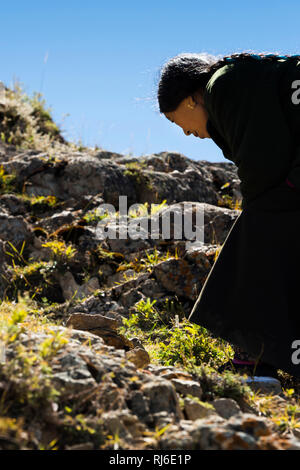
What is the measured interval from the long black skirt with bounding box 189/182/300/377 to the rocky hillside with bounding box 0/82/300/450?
0.90 feet

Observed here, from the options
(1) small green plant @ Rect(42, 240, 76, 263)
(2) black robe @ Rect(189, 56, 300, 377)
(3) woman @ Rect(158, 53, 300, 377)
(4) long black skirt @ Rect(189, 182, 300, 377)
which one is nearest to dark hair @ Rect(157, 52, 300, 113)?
(3) woman @ Rect(158, 53, 300, 377)

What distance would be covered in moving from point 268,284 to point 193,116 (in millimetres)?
1209

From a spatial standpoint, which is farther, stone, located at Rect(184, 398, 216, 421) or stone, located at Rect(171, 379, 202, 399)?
stone, located at Rect(171, 379, 202, 399)

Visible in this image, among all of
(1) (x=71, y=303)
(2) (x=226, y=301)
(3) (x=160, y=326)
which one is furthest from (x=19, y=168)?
(2) (x=226, y=301)

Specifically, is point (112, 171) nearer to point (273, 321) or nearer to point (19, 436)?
point (273, 321)

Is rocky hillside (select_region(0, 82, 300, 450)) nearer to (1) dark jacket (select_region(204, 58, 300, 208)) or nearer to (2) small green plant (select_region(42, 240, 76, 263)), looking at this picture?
(2) small green plant (select_region(42, 240, 76, 263))

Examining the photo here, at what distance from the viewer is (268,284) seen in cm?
302

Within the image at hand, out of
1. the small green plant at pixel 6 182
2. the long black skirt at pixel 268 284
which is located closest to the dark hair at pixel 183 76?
the long black skirt at pixel 268 284

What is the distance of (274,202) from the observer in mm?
2998

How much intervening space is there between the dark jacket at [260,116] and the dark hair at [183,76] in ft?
0.96

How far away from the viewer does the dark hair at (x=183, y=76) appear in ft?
10.8

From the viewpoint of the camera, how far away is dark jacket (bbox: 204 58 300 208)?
283 cm

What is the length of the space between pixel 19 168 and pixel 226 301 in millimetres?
5547

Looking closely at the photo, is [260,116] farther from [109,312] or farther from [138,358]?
[109,312]
